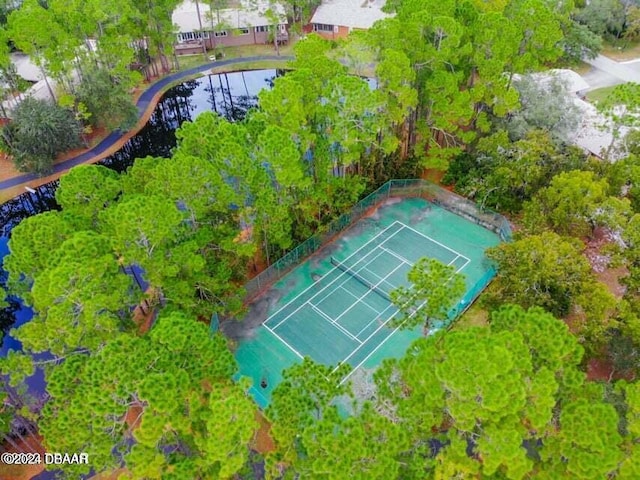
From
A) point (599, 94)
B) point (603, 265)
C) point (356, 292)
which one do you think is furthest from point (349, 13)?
point (603, 265)

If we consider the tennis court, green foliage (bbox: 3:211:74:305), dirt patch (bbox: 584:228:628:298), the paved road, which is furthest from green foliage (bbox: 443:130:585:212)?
green foliage (bbox: 3:211:74:305)

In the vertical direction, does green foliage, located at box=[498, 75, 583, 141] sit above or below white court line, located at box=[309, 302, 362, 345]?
above

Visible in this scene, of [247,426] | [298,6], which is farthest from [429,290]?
[298,6]

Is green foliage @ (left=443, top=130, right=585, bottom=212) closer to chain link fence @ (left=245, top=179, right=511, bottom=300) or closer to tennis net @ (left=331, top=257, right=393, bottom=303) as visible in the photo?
chain link fence @ (left=245, top=179, right=511, bottom=300)

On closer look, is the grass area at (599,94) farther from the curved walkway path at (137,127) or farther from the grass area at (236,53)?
the grass area at (236,53)

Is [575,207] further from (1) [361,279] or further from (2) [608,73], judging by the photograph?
(2) [608,73]

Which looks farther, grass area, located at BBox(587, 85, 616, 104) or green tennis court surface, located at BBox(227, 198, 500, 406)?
grass area, located at BBox(587, 85, 616, 104)
